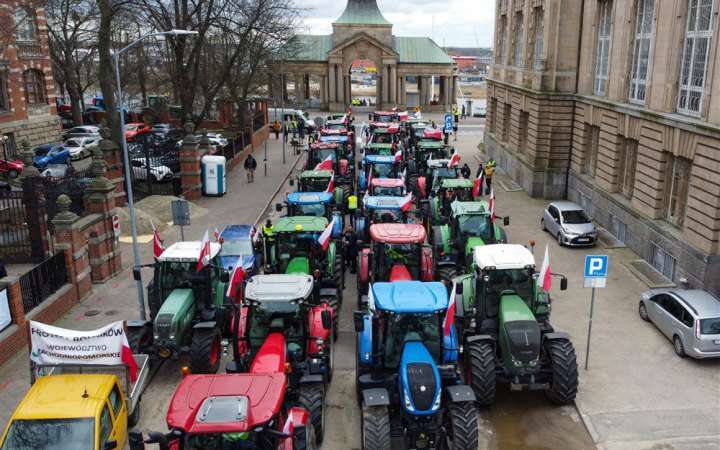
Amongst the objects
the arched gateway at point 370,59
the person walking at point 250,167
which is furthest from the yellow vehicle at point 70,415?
the arched gateway at point 370,59

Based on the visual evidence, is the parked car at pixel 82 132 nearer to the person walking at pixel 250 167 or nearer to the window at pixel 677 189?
the person walking at pixel 250 167

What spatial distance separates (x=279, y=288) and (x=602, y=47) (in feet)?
73.4

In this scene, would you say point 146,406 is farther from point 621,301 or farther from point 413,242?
point 621,301

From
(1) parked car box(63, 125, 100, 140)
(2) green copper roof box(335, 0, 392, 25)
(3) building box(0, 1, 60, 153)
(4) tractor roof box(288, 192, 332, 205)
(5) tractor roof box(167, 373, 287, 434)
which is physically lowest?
(1) parked car box(63, 125, 100, 140)

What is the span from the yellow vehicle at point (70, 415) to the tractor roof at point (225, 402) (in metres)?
1.57

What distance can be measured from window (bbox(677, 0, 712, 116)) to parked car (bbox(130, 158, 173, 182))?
22240mm

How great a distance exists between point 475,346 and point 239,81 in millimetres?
41058

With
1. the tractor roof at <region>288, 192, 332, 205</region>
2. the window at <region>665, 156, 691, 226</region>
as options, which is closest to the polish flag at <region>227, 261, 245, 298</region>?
the tractor roof at <region>288, 192, 332, 205</region>

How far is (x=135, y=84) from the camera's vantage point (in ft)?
232

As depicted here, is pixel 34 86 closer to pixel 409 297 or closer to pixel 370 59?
Result: pixel 370 59

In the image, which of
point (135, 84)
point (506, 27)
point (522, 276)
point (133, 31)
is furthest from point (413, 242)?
point (135, 84)

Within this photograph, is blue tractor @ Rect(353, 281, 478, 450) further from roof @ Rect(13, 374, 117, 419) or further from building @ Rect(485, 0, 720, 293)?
building @ Rect(485, 0, 720, 293)

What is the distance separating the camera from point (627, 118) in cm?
2395

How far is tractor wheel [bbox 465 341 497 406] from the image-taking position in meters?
11.5
